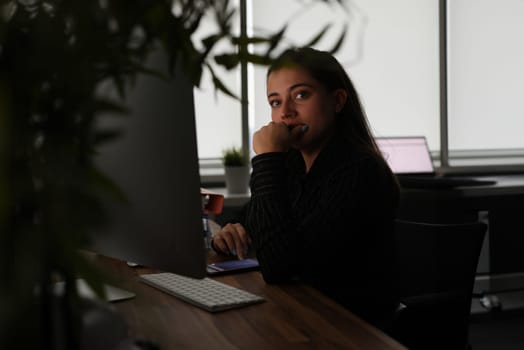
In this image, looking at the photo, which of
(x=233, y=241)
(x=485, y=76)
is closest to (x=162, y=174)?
(x=233, y=241)

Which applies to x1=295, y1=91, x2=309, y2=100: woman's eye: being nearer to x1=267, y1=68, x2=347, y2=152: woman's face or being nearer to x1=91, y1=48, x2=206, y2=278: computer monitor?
x1=267, y1=68, x2=347, y2=152: woman's face

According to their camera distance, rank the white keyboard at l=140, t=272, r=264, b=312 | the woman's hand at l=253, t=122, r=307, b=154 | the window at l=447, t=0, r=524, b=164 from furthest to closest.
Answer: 1. the window at l=447, t=0, r=524, b=164
2. the woman's hand at l=253, t=122, r=307, b=154
3. the white keyboard at l=140, t=272, r=264, b=312

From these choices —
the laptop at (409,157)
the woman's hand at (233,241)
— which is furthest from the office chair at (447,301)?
the laptop at (409,157)

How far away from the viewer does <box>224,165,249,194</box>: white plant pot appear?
125 inches

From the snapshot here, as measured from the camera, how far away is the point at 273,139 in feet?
5.46

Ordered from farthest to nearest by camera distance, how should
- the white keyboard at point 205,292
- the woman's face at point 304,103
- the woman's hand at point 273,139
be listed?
the woman's face at point 304,103 < the woman's hand at point 273,139 < the white keyboard at point 205,292

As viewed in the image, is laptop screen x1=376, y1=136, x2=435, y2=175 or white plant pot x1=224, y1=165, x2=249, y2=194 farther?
laptop screen x1=376, y1=136, x2=435, y2=175

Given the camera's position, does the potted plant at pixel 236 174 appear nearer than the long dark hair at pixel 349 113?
No

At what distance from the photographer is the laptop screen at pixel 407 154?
11.7 feet

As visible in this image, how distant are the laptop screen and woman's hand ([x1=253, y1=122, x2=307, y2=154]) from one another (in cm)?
190

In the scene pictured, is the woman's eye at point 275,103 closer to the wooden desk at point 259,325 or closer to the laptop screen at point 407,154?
the wooden desk at point 259,325

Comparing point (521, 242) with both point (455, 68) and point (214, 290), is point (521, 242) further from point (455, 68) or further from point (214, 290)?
point (214, 290)

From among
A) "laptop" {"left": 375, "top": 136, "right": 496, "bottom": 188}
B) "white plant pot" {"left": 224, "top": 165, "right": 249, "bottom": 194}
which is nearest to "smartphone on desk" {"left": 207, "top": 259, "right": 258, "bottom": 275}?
"white plant pot" {"left": 224, "top": 165, "right": 249, "bottom": 194}

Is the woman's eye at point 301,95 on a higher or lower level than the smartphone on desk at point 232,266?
higher
